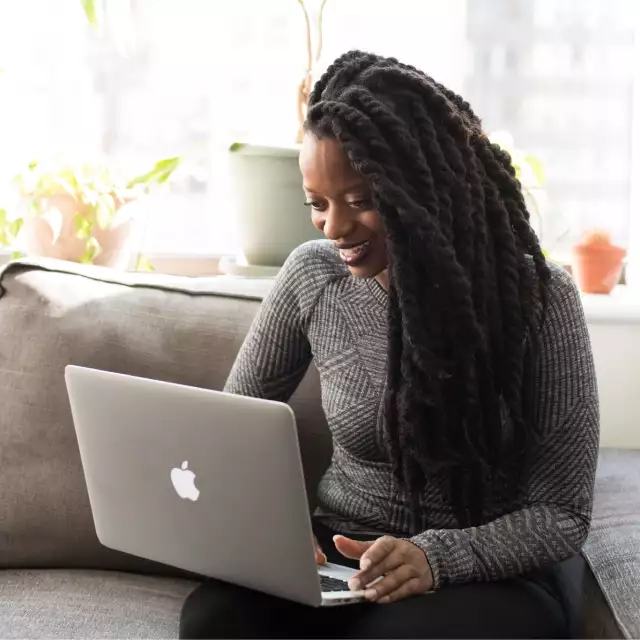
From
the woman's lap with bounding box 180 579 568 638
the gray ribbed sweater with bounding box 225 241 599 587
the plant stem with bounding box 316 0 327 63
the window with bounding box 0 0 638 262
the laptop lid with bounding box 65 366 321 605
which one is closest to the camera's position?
the laptop lid with bounding box 65 366 321 605

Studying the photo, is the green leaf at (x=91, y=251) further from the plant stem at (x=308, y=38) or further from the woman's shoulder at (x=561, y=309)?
the woman's shoulder at (x=561, y=309)

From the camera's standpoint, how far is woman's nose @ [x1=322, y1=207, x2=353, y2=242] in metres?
1.20

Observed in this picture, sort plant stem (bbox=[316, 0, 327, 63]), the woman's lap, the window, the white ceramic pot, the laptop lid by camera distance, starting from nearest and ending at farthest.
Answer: the laptop lid → the woman's lap → the white ceramic pot → plant stem (bbox=[316, 0, 327, 63]) → the window

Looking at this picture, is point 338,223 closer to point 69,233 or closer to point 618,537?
point 618,537

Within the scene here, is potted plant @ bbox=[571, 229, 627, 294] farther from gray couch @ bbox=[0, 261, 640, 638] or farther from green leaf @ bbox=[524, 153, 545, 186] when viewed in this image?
gray couch @ bbox=[0, 261, 640, 638]

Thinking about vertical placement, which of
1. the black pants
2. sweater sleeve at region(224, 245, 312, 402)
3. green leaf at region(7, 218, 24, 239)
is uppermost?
green leaf at region(7, 218, 24, 239)

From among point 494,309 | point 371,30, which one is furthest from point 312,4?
point 494,309

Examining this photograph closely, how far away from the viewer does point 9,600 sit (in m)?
1.30

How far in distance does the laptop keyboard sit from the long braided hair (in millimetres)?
184

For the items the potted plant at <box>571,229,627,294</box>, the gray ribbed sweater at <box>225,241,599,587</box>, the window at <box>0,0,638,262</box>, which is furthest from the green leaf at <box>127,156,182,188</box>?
the potted plant at <box>571,229,627,294</box>

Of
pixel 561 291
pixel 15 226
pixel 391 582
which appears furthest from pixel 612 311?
pixel 15 226

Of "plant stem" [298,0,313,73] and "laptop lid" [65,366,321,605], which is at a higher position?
"plant stem" [298,0,313,73]

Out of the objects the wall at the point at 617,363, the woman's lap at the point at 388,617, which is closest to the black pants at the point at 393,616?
the woman's lap at the point at 388,617

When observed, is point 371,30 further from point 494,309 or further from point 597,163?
point 494,309
